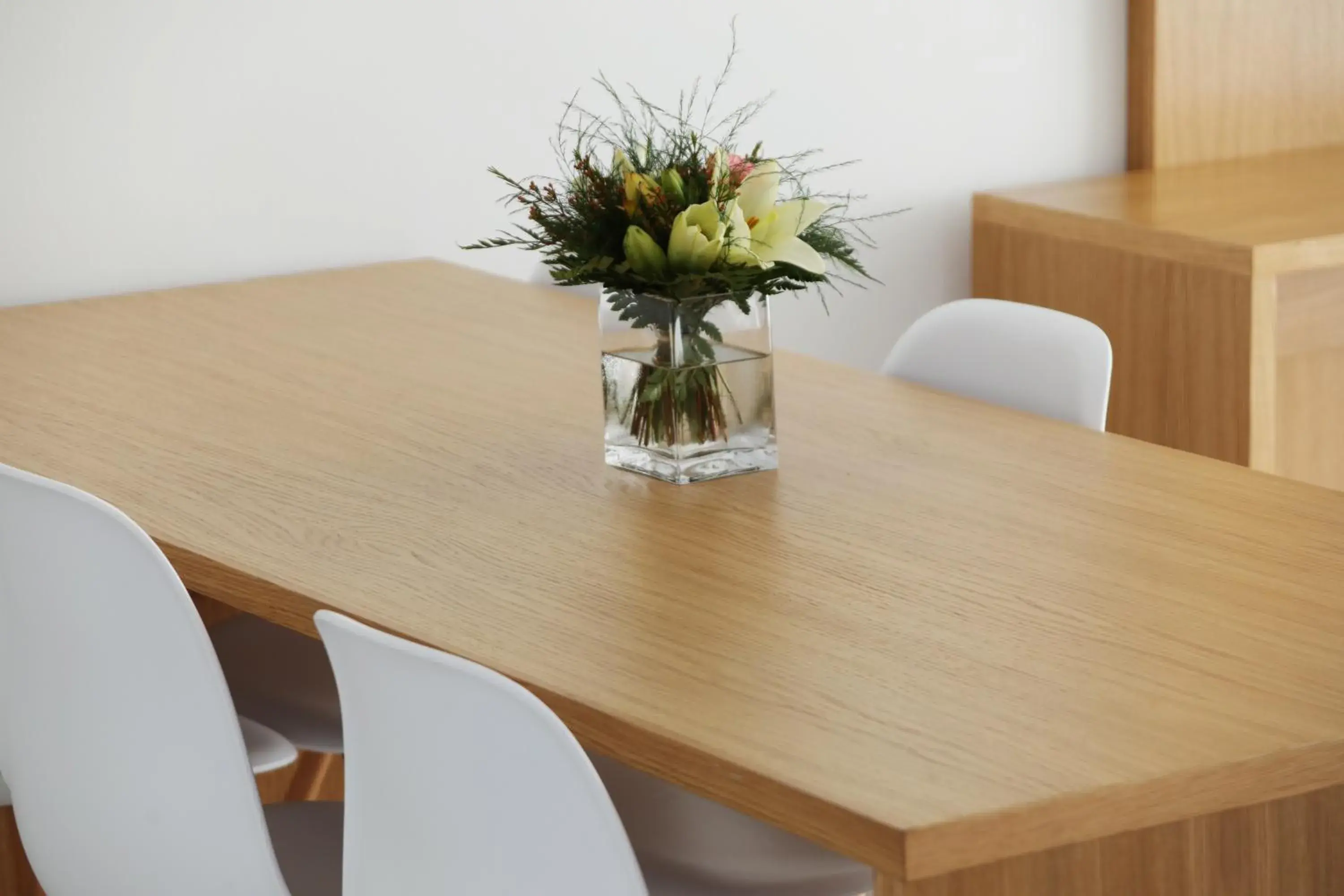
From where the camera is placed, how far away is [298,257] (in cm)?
291

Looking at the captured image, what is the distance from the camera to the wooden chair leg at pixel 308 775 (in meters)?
2.54

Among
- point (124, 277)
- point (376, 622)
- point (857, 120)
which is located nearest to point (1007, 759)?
point (376, 622)

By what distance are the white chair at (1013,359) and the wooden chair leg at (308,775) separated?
3.02 feet

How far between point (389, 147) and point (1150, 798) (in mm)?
2103

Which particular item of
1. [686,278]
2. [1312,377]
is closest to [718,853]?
[686,278]

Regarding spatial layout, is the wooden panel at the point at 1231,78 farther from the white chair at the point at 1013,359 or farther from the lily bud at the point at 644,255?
the lily bud at the point at 644,255

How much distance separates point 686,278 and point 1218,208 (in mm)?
1716

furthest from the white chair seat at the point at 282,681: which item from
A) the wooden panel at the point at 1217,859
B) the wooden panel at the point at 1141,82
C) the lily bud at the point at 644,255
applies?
the wooden panel at the point at 1141,82

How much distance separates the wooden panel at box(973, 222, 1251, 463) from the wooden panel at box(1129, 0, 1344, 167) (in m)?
0.44

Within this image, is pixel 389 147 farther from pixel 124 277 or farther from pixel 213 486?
pixel 213 486

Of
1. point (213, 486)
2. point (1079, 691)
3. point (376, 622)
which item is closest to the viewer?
point (1079, 691)

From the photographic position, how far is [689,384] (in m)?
1.74

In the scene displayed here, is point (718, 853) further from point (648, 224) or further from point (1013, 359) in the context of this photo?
point (1013, 359)

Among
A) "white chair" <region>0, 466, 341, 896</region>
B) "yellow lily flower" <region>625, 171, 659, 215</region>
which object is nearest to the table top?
"yellow lily flower" <region>625, 171, 659, 215</region>
